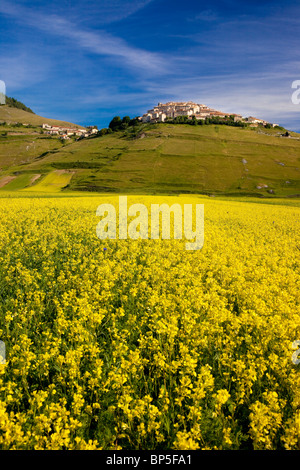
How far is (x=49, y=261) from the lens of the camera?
9938mm

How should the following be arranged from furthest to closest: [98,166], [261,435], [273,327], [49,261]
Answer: [98,166] → [49,261] → [273,327] → [261,435]

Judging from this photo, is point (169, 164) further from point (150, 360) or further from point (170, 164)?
point (150, 360)

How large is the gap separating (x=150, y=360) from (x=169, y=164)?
3730 inches

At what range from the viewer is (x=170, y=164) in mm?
95438

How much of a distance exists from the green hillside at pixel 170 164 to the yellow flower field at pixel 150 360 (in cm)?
6105

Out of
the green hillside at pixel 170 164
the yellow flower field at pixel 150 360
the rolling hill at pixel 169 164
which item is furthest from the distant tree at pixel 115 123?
the yellow flower field at pixel 150 360

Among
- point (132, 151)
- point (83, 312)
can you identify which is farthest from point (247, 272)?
point (132, 151)

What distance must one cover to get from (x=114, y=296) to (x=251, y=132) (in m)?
152

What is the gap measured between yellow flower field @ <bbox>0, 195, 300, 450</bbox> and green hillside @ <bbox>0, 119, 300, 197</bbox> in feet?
200

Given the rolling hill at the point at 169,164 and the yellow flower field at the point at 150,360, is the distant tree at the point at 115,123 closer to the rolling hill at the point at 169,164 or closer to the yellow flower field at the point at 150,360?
the rolling hill at the point at 169,164

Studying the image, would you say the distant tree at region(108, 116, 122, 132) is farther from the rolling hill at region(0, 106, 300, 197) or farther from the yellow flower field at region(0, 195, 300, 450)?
the yellow flower field at region(0, 195, 300, 450)

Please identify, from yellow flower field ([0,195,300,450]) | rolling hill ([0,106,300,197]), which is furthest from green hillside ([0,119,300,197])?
yellow flower field ([0,195,300,450])

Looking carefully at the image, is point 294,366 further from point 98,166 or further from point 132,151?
point 132,151

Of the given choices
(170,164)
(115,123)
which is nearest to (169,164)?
(170,164)
